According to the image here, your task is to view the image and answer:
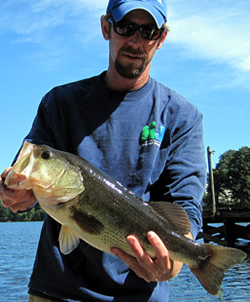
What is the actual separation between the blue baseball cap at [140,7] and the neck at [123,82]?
42 centimetres

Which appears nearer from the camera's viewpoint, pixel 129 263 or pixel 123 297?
pixel 129 263

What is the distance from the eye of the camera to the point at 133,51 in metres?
3.74

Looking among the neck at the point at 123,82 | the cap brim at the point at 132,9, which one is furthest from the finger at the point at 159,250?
the cap brim at the point at 132,9

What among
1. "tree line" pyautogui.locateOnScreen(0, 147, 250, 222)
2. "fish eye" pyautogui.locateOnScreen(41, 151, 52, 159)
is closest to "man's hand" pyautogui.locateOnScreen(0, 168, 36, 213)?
"fish eye" pyautogui.locateOnScreen(41, 151, 52, 159)

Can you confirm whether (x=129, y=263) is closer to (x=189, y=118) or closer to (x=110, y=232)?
(x=110, y=232)

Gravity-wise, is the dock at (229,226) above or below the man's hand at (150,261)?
below

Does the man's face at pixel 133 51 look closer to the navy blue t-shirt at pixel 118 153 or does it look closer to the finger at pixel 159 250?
the navy blue t-shirt at pixel 118 153

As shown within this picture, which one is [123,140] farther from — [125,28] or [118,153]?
[125,28]

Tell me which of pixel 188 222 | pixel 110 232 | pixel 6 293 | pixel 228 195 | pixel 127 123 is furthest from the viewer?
pixel 228 195

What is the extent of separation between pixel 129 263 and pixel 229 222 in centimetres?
2603

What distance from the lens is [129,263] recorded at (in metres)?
3.13

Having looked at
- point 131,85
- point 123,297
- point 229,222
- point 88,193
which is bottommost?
point 229,222

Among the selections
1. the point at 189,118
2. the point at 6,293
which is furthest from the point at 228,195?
the point at 189,118

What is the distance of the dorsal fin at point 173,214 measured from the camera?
10.8ft
